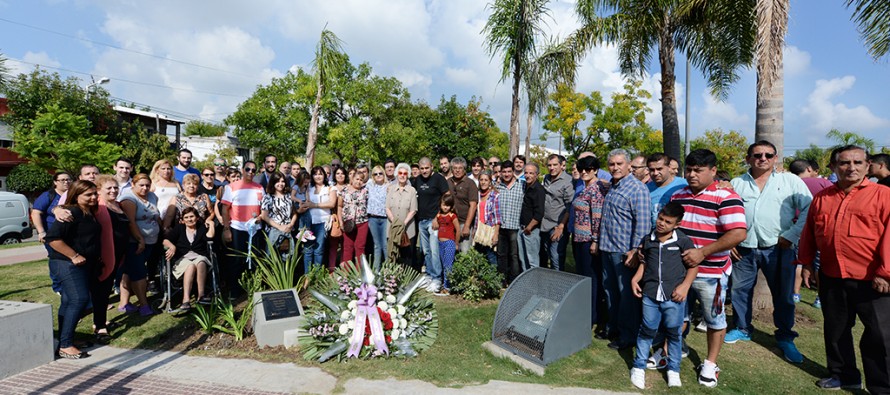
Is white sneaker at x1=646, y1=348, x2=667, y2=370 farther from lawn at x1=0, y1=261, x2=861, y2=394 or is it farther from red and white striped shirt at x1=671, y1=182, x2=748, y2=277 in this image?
red and white striped shirt at x1=671, y1=182, x2=748, y2=277

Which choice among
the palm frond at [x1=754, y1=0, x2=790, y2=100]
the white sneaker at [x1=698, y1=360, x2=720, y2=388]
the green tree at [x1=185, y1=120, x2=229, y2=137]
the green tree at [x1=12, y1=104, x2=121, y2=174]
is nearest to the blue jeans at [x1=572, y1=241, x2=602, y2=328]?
the white sneaker at [x1=698, y1=360, x2=720, y2=388]

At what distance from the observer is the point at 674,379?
4.08 m

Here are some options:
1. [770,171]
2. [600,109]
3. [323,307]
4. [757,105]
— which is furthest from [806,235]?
[600,109]

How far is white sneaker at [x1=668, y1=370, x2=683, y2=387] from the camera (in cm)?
407

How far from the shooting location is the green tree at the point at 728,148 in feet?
93.7

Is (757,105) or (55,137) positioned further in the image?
(55,137)

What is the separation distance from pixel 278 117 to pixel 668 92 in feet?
86.1

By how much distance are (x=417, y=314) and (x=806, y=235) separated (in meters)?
4.03

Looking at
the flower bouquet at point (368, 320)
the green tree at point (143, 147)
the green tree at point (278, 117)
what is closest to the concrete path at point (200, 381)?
the flower bouquet at point (368, 320)

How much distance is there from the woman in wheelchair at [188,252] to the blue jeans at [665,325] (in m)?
5.60

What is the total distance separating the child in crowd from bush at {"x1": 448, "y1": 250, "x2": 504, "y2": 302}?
2.64 meters

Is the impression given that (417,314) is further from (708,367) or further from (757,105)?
(757,105)

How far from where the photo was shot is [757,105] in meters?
6.61

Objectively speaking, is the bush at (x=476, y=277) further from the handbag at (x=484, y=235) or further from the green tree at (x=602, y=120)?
the green tree at (x=602, y=120)
